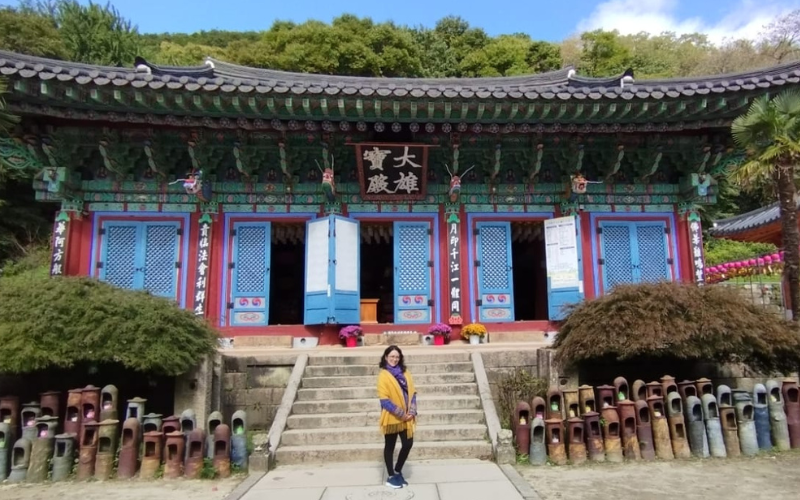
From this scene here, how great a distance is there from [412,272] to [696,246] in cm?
571

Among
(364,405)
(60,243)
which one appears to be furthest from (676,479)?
(60,243)

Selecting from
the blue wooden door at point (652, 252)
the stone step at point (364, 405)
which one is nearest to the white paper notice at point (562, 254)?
the blue wooden door at point (652, 252)

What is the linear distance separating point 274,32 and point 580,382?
Result: 98.3 ft

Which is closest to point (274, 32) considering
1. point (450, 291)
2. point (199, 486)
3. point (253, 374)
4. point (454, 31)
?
point (454, 31)

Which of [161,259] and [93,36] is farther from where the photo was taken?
[93,36]

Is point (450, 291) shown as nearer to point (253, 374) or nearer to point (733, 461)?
point (253, 374)

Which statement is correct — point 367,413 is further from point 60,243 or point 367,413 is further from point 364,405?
point 60,243

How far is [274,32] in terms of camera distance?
30703 millimetres

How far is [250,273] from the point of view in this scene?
9742 mm

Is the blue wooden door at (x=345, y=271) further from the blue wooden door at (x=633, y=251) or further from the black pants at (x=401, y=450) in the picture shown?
the blue wooden door at (x=633, y=251)

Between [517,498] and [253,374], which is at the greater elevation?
[253,374]

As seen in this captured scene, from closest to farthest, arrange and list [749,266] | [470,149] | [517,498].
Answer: [517,498], [470,149], [749,266]

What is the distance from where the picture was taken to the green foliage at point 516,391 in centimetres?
659

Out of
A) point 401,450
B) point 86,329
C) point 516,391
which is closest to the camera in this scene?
point 401,450
